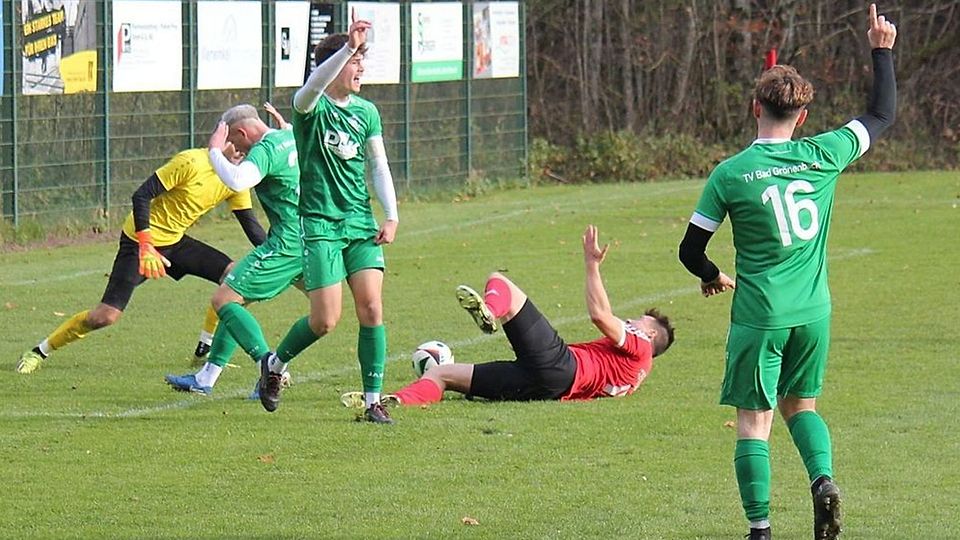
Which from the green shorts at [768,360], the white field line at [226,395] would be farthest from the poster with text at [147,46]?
the green shorts at [768,360]

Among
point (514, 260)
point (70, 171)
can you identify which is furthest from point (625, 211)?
point (70, 171)

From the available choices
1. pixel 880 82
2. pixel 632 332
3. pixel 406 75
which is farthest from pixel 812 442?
pixel 406 75

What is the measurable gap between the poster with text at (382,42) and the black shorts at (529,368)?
47.5 ft

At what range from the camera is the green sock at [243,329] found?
32.2 feet

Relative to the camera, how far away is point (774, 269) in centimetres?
638

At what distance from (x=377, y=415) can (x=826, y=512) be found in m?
3.45

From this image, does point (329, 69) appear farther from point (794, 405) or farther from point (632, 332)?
point (794, 405)

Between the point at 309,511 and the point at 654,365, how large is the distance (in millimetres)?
4416

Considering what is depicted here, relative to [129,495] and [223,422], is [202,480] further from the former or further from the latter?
[223,422]

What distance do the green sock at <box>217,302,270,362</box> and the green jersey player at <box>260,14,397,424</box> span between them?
28.3 inches

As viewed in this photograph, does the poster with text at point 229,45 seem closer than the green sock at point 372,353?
No

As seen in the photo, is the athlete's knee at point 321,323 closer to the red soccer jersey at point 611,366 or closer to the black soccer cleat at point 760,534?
the red soccer jersey at point 611,366

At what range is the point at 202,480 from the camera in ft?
25.9

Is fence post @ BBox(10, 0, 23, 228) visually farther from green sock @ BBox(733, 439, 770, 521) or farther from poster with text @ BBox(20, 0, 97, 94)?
green sock @ BBox(733, 439, 770, 521)
